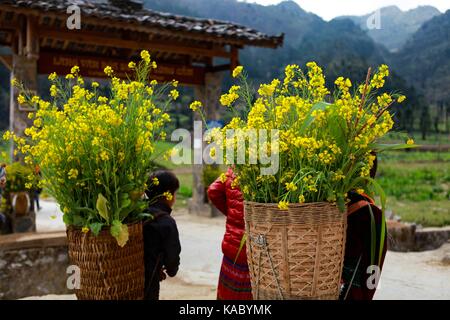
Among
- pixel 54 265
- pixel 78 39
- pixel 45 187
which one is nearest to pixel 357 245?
pixel 45 187

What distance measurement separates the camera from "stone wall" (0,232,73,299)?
492 cm

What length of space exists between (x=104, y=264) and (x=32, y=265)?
3882 millimetres

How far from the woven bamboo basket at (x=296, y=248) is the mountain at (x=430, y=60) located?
5427cm

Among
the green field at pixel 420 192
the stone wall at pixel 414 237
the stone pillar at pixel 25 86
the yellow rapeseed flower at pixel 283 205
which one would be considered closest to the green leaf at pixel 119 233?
the yellow rapeseed flower at pixel 283 205

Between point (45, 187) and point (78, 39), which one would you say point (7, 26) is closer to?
point (78, 39)

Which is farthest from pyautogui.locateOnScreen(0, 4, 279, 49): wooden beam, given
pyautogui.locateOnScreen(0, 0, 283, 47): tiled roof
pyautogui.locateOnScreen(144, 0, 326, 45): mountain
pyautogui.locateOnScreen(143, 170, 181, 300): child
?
pyautogui.locateOnScreen(144, 0, 326, 45): mountain

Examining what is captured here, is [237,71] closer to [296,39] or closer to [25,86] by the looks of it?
[25,86]

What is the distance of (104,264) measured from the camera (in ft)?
5.00

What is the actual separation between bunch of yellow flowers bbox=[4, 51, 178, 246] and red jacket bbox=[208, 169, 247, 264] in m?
0.87

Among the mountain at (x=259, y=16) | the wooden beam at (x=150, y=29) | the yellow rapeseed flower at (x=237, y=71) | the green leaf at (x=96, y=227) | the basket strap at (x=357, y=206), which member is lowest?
the green leaf at (x=96, y=227)

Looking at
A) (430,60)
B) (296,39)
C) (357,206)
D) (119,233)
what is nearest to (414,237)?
(357,206)

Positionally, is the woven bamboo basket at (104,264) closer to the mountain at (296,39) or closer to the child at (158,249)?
the child at (158,249)

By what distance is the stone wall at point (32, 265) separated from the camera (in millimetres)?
4918
